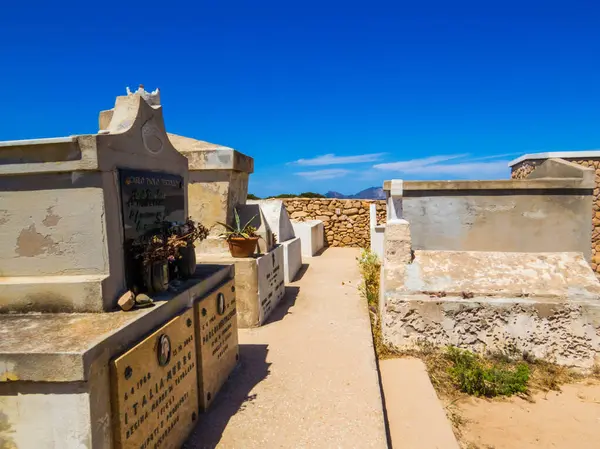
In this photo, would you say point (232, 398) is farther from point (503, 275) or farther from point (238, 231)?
point (503, 275)

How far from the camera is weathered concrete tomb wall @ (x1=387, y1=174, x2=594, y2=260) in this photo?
6434mm

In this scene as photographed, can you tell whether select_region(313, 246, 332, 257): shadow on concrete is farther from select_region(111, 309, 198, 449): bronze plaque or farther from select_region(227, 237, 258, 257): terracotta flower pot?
select_region(111, 309, 198, 449): bronze plaque

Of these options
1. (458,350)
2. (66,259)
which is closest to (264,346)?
(458,350)

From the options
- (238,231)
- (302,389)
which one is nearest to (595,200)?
(238,231)

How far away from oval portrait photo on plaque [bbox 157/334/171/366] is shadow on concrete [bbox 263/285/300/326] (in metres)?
2.83

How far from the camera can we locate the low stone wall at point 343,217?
13.8m

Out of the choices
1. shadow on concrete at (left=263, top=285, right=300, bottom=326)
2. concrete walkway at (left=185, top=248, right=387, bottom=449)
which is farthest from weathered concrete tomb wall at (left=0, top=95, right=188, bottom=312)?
shadow on concrete at (left=263, top=285, right=300, bottom=326)

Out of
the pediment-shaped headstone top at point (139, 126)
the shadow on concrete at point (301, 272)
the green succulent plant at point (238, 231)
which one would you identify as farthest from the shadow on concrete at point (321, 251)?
the pediment-shaped headstone top at point (139, 126)

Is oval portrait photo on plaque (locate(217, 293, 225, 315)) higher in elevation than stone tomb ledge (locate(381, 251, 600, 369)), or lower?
higher

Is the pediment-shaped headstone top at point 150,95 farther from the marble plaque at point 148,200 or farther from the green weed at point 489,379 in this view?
the green weed at point 489,379

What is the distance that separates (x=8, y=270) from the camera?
2.44m

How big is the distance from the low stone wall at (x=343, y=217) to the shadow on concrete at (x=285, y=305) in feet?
22.1

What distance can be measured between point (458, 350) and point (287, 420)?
232 centimetres

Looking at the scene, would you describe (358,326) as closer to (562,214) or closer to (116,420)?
(116,420)
